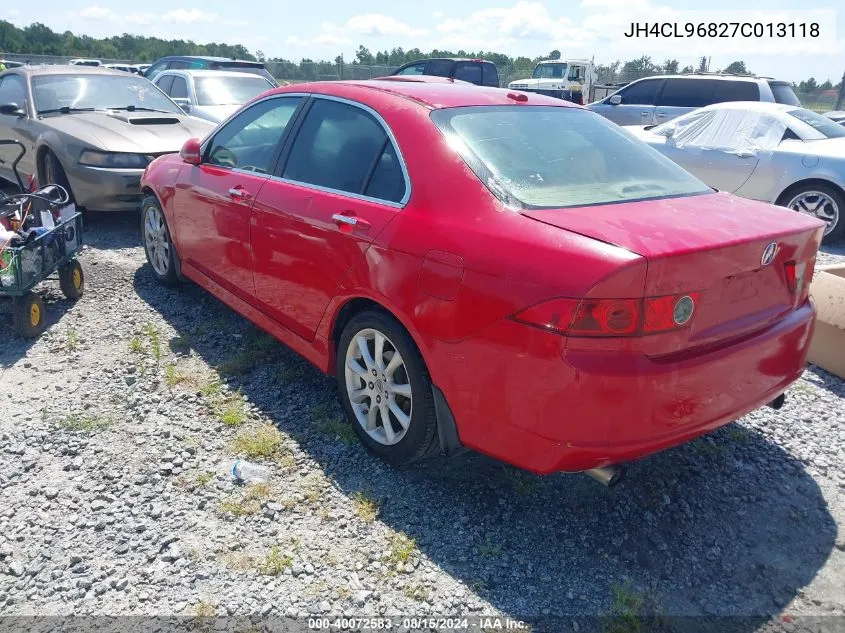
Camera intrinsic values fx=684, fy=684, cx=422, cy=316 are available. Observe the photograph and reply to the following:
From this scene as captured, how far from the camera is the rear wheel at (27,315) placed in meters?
4.50

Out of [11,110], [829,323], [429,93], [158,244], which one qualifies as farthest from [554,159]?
[11,110]

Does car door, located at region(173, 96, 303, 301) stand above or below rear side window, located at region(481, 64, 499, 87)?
below

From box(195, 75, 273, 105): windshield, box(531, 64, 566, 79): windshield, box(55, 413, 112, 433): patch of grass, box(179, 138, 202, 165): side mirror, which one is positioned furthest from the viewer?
box(531, 64, 566, 79): windshield

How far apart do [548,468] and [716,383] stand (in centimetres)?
72

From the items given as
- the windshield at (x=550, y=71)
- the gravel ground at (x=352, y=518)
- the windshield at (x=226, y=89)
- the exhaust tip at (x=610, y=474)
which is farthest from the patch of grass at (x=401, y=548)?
the windshield at (x=550, y=71)

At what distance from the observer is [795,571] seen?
8.77ft

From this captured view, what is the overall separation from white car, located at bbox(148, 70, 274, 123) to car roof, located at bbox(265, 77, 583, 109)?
6788mm

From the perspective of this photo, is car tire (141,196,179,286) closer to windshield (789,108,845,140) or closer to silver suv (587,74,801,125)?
windshield (789,108,845,140)

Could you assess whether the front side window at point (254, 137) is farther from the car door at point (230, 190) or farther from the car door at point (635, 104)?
the car door at point (635, 104)

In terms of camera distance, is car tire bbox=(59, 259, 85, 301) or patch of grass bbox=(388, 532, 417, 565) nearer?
patch of grass bbox=(388, 532, 417, 565)

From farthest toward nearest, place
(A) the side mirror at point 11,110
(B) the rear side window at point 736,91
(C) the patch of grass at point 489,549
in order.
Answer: (B) the rear side window at point 736,91 → (A) the side mirror at point 11,110 → (C) the patch of grass at point 489,549

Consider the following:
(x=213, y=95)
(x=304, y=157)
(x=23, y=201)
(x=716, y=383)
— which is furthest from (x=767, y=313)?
(x=213, y=95)

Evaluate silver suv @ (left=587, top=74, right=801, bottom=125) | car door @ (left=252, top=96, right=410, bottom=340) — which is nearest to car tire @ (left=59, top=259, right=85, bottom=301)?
car door @ (left=252, top=96, right=410, bottom=340)

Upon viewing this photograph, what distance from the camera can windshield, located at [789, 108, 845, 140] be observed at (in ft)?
26.9
